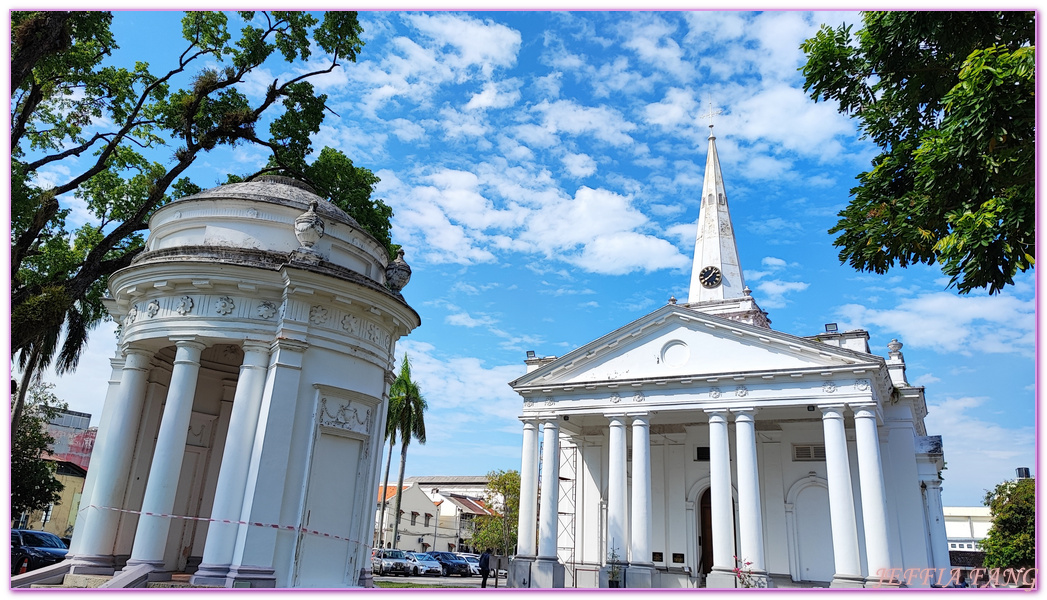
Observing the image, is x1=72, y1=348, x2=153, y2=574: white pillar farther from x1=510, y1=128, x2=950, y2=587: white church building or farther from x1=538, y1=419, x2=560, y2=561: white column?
x1=538, y1=419, x2=560, y2=561: white column

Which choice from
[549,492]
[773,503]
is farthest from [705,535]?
[549,492]

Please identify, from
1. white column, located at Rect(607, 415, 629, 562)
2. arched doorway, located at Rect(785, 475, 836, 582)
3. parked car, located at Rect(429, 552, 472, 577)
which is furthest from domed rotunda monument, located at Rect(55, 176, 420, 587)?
parked car, located at Rect(429, 552, 472, 577)

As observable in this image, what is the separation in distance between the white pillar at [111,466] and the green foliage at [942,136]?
11.3 m

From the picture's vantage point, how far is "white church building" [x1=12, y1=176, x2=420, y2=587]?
991cm

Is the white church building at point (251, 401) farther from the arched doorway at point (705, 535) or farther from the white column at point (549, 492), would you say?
the arched doorway at point (705, 535)

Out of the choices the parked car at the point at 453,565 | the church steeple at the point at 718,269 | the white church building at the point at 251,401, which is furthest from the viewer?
the parked car at the point at 453,565

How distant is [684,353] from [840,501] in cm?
691

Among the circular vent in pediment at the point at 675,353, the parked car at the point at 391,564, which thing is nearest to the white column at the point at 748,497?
the circular vent in pediment at the point at 675,353

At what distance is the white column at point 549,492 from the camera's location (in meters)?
23.5

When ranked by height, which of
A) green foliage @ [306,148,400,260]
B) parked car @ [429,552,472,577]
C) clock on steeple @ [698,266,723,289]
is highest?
clock on steeple @ [698,266,723,289]

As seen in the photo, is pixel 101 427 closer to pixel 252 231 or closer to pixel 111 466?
pixel 111 466

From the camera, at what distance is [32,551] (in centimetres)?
1730

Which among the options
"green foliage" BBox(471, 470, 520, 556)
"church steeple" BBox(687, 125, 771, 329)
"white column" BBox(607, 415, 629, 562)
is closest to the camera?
"white column" BBox(607, 415, 629, 562)

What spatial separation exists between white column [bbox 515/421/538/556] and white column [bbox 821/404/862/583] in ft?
32.1
